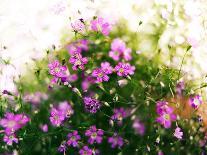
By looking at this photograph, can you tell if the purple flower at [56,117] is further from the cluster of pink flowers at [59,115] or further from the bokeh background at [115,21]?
the bokeh background at [115,21]

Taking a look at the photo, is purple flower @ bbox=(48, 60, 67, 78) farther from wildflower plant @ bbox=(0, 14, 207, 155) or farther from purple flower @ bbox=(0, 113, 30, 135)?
purple flower @ bbox=(0, 113, 30, 135)

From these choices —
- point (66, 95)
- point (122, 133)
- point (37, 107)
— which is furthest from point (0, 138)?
point (122, 133)

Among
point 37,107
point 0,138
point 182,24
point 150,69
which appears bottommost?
point 0,138

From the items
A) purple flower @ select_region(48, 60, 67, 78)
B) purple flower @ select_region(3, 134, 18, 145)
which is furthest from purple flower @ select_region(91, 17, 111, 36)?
purple flower @ select_region(3, 134, 18, 145)

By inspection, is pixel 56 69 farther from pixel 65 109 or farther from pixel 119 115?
pixel 119 115

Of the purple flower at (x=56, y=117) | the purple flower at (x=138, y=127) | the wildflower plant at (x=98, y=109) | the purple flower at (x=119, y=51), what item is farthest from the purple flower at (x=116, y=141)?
the purple flower at (x=119, y=51)

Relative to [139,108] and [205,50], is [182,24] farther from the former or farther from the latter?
[139,108]
